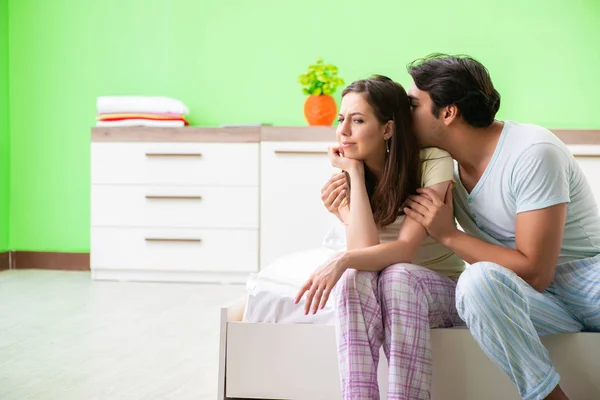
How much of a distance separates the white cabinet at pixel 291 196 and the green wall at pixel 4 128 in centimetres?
174

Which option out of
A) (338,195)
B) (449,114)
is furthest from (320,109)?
(449,114)

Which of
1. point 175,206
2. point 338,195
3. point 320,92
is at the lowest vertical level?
point 175,206

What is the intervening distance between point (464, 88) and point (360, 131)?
29 cm

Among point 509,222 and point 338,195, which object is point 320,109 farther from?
point 509,222

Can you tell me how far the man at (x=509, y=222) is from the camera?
1560 millimetres

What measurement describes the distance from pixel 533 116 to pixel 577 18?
2.01ft

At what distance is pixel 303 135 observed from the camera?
4012 mm

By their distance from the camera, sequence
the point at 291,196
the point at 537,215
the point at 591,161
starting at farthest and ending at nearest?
the point at 291,196, the point at 591,161, the point at 537,215

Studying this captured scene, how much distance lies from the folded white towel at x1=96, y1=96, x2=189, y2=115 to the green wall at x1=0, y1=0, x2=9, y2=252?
2.72 feet

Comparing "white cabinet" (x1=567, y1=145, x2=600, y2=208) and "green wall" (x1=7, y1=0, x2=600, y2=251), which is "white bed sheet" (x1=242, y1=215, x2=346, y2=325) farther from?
"green wall" (x1=7, y1=0, x2=600, y2=251)

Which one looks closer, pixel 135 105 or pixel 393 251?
pixel 393 251

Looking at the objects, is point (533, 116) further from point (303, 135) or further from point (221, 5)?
point (221, 5)

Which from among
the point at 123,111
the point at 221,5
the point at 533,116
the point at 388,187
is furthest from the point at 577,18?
the point at 388,187

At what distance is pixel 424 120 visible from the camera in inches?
75.0
